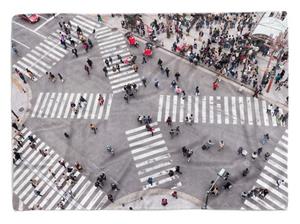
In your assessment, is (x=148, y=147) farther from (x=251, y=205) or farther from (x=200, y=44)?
(x=200, y=44)

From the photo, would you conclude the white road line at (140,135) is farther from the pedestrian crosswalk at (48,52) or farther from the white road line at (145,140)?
the pedestrian crosswalk at (48,52)

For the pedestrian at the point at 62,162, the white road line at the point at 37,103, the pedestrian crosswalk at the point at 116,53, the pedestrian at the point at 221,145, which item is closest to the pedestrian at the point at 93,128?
the pedestrian at the point at 62,162

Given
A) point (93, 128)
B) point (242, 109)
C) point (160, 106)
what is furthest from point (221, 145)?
point (93, 128)

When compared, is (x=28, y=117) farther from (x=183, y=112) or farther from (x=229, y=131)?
(x=229, y=131)

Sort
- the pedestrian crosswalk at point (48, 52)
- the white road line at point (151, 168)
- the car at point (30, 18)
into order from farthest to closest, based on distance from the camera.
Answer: the car at point (30, 18) → the pedestrian crosswalk at point (48, 52) → the white road line at point (151, 168)

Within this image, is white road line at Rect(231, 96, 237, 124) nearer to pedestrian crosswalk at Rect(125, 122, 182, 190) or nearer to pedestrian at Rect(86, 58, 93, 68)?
pedestrian crosswalk at Rect(125, 122, 182, 190)

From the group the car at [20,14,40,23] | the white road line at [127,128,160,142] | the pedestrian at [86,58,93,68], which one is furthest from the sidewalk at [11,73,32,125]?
the white road line at [127,128,160,142]

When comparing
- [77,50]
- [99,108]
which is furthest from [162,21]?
[99,108]
